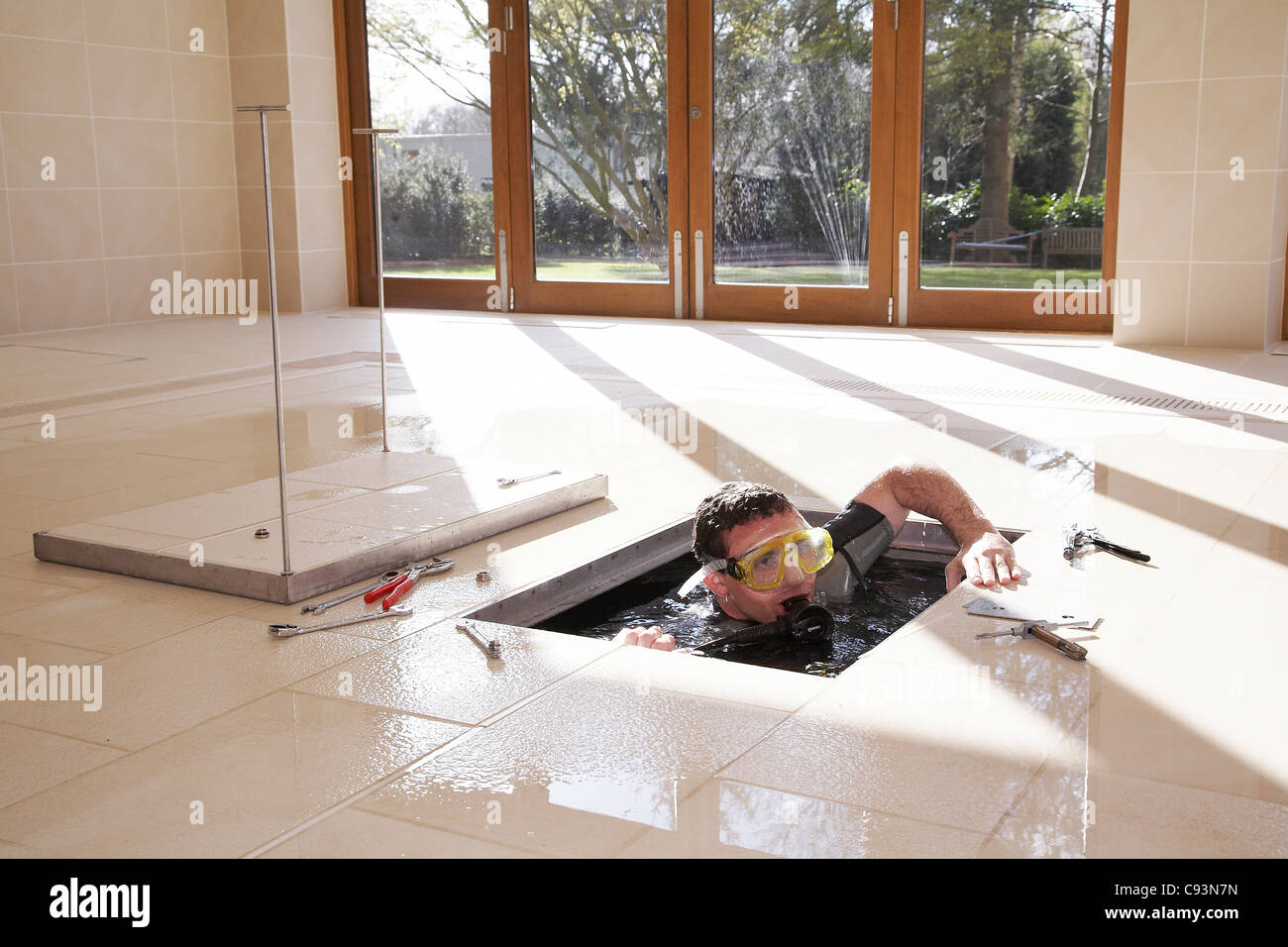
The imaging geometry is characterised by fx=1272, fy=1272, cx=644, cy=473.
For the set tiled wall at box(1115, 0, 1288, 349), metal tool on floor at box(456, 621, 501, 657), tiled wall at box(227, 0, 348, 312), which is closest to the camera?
metal tool on floor at box(456, 621, 501, 657)

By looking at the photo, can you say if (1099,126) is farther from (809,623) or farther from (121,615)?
(121,615)

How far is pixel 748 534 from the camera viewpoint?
8.75ft

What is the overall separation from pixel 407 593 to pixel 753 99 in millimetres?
5743

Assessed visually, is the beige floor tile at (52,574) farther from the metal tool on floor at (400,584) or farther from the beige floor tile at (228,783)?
the beige floor tile at (228,783)

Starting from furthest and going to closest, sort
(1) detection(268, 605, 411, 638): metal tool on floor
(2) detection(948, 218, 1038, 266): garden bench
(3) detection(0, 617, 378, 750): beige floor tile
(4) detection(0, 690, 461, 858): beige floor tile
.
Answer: (2) detection(948, 218, 1038, 266): garden bench, (1) detection(268, 605, 411, 638): metal tool on floor, (3) detection(0, 617, 378, 750): beige floor tile, (4) detection(0, 690, 461, 858): beige floor tile

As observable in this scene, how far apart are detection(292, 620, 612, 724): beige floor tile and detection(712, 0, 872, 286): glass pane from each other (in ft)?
18.5

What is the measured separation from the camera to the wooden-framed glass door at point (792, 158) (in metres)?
7.52

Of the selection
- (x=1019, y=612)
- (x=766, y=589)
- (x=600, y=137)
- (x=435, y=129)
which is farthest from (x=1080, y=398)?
(x=435, y=129)

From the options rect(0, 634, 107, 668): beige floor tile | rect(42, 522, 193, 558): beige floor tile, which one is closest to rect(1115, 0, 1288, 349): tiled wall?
rect(42, 522, 193, 558): beige floor tile

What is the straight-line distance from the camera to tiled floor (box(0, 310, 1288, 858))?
5.74 ft

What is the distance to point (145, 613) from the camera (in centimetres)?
277

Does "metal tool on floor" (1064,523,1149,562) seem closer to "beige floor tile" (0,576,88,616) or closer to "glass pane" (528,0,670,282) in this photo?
"beige floor tile" (0,576,88,616)

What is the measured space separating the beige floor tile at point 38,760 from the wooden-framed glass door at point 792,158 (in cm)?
628
